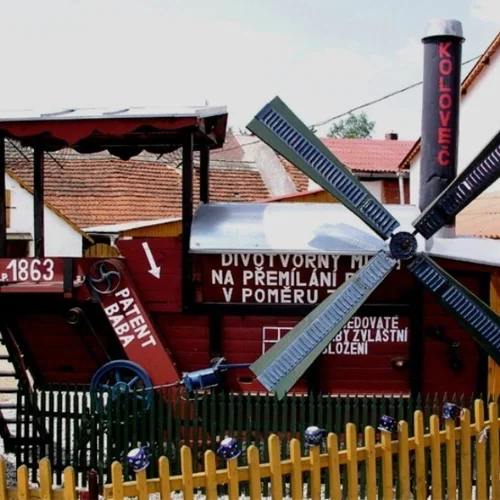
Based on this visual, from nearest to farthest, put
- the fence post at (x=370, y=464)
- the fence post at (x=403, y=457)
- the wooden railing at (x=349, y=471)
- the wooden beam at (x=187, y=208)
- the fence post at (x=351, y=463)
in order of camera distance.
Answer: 1. the wooden railing at (x=349, y=471)
2. the fence post at (x=351, y=463)
3. the fence post at (x=370, y=464)
4. the fence post at (x=403, y=457)
5. the wooden beam at (x=187, y=208)

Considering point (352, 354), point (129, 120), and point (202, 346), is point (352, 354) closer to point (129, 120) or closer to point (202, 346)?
point (202, 346)

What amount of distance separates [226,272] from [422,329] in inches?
89.0

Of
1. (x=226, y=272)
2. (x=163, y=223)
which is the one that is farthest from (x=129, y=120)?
(x=163, y=223)

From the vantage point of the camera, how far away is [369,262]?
7.34 meters

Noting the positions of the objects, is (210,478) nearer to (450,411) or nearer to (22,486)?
(22,486)

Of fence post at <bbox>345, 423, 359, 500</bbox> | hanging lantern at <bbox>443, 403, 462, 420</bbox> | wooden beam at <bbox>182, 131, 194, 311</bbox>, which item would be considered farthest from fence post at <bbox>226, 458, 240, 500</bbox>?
wooden beam at <bbox>182, 131, 194, 311</bbox>

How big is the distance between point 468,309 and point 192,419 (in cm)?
303

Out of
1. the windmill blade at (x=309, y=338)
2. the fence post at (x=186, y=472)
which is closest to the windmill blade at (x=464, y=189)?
the windmill blade at (x=309, y=338)

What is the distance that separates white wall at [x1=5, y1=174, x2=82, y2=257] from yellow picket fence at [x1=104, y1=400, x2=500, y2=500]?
1558 centimetres

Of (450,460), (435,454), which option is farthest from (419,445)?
(450,460)

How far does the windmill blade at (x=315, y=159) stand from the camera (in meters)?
7.39

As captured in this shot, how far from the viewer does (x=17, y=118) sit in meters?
7.68

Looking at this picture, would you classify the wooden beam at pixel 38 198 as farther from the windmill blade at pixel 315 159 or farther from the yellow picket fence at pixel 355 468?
the yellow picket fence at pixel 355 468

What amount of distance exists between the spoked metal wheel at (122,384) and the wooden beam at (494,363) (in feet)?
11.9
